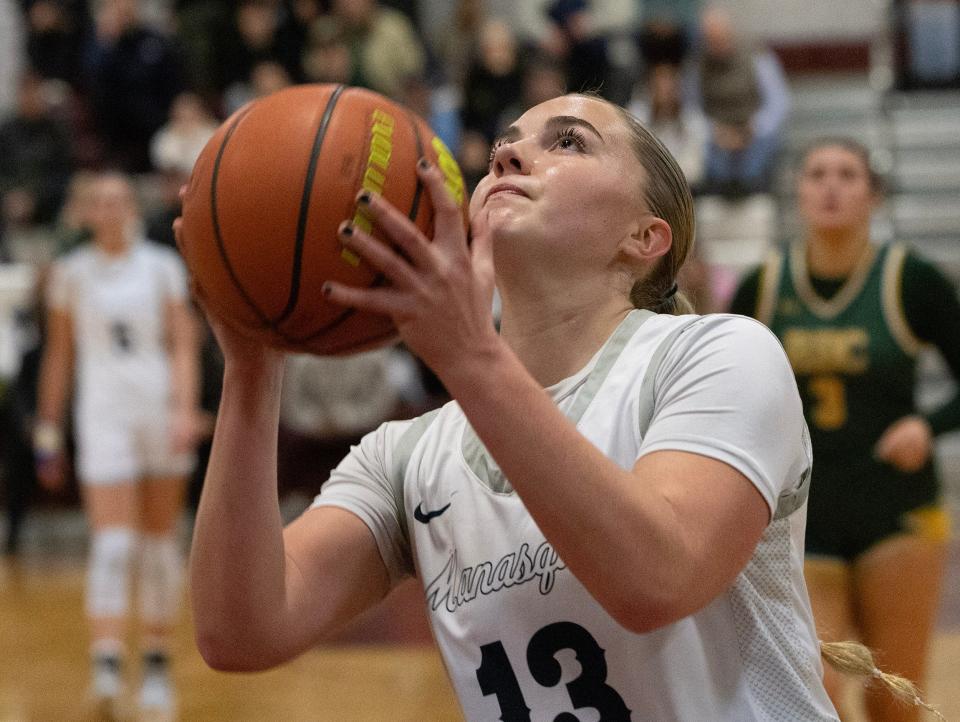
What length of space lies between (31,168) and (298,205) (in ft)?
32.6

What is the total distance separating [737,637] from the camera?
74.3 inches

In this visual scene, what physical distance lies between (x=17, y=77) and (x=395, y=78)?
3.51 metres

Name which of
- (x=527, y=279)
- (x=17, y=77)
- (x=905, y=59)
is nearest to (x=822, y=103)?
(x=905, y=59)

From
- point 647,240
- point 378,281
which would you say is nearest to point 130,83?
point 647,240

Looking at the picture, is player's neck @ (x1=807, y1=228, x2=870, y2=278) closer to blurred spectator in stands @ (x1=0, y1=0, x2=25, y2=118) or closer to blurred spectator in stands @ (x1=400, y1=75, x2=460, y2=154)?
blurred spectator in stands @ (x1=400, y1=75, x2=460, y2=154)

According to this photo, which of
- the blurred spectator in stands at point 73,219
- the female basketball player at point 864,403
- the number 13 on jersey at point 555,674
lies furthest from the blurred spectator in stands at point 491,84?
the number 13 on jersey at point 555,674

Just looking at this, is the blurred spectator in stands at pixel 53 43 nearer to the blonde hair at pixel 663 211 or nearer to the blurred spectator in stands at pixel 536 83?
the blurred spectator in stands at pixel 536 83

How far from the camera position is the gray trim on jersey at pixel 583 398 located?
6.66 ft

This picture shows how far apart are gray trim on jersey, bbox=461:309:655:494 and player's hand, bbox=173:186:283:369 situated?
0.32 m

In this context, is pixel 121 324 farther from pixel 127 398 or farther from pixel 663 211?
pixel 663 211

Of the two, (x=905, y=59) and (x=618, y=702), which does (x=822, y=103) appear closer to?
(x=905, y=59)

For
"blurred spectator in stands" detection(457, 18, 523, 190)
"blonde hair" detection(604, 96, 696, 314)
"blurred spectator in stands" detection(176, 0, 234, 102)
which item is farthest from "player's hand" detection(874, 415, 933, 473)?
"blurred spectator in stands" detection(176, 0, 234, 102)

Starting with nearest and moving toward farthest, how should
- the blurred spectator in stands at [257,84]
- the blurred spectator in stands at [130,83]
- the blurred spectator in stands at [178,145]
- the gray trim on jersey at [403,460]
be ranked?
1. the gray trim on jersey at [403,460]
2. the blurred spectator in stands at [178,145]
3. the blurred spectator in stands at [257,84]
4. the blurred spectator in stands at [130,83]

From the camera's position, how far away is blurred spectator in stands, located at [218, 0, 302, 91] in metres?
11.5
